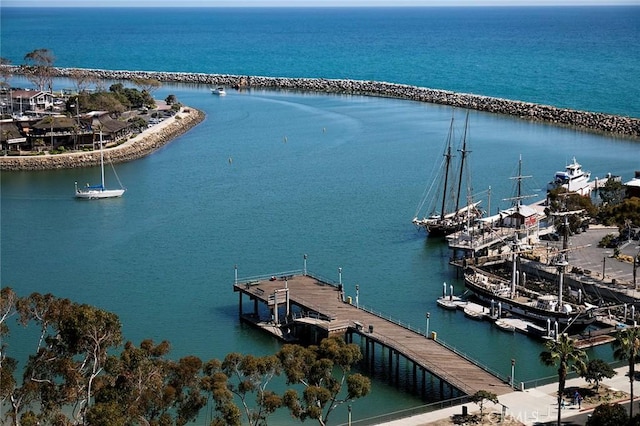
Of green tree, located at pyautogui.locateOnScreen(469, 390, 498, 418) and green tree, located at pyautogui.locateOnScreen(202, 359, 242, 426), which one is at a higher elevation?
green tree, located at pyautogui.locateOnScreen(202, 359, 242, 426)

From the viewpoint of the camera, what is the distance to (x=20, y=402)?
30828 mm

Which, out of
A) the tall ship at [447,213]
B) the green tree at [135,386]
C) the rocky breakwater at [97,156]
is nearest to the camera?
the green tree at [135,386]

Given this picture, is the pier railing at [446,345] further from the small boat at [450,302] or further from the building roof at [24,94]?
the building roof at [24,94]

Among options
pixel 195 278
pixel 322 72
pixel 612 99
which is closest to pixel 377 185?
pixel 195 278

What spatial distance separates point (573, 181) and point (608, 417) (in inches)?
1825

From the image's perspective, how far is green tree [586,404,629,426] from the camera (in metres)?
32.0

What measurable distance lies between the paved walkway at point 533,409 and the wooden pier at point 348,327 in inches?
40.4

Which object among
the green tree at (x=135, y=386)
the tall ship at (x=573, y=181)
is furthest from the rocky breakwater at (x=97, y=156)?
the green tree at (x=135, y=386)

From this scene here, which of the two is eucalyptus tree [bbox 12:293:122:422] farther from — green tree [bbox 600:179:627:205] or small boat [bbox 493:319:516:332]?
green tree [bbox 600:179:627:205]

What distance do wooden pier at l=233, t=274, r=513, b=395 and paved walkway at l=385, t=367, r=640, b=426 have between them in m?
1.03

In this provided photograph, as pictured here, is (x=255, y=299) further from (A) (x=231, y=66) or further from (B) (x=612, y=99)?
(A) (x=231, y=66)

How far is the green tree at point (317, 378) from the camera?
3177cm

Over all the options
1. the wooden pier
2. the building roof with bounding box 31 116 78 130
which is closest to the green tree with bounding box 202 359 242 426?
the wooden pier

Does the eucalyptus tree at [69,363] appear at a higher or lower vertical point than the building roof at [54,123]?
lower
